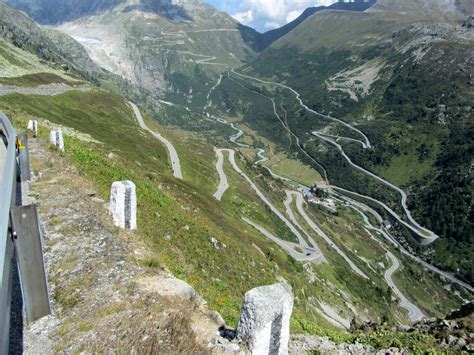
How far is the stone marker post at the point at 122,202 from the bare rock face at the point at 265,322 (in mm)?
9516

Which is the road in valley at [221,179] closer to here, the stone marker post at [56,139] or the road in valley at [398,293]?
the road in valley at [398,293]

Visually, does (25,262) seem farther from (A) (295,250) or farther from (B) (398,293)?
(B) (398,293)

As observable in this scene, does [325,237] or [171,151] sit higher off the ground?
[171,151]

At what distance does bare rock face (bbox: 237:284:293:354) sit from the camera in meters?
11.5

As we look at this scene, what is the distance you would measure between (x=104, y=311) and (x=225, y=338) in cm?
404

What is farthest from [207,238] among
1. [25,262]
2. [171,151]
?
[171,151]

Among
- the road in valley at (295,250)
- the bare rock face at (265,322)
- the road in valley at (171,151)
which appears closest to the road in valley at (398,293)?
the road in valley at (295,250)

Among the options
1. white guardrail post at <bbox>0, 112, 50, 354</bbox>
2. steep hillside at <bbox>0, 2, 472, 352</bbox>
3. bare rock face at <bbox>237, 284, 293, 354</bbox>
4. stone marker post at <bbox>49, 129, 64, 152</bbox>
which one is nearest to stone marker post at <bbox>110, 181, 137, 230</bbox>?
steep hillside at <bbox>0, 2, 472, 352</bbox>

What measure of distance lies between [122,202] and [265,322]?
10310 millimetres

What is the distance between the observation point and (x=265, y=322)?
455 inches

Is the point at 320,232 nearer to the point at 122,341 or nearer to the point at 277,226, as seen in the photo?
the point at 277,226

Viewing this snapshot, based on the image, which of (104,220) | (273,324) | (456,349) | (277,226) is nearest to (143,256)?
(104,220)

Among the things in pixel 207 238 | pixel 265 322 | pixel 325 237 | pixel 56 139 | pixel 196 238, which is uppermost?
pixel 56 139

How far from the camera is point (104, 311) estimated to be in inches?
496
